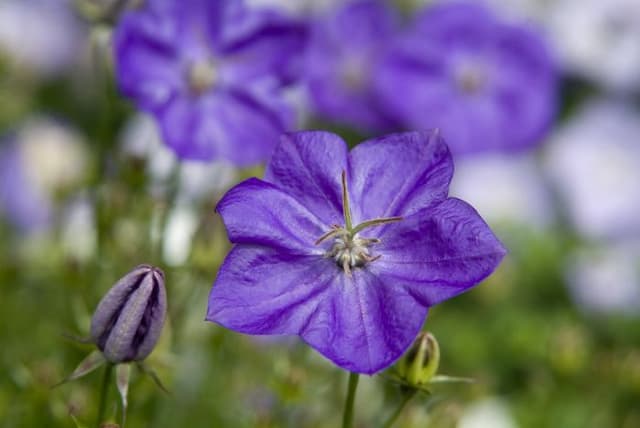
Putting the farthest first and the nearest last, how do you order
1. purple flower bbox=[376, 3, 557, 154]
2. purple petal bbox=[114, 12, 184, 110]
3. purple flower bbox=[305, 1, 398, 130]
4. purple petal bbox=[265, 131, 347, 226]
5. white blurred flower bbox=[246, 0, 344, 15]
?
white blurred flower bbox=[246, 0, 344, 15], purple flower bbox=[376, 3, 557, 154], purple flower bbox=[305, 1, 398, 130], purple petal bbox=[114, 12, 184, 110], purple petal bbox=[265, 131, 347, 226]

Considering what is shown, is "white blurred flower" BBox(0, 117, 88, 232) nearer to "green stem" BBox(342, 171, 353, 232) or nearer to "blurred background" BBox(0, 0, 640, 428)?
"blurred background" BBox(0, 0, 640, 428)

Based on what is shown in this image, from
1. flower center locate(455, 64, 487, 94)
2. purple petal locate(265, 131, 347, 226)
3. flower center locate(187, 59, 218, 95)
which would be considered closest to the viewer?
purple petal locate(265, 131, 347, 226)

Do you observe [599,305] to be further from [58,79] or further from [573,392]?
[58,79]

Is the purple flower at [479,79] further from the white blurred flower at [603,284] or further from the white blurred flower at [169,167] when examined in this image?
the white blurred flower at [603,284]

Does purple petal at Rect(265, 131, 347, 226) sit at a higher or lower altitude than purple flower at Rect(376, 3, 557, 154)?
higher

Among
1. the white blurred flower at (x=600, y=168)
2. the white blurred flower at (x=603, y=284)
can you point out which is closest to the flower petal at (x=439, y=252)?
the white blurred flower at (x=603, y=284)

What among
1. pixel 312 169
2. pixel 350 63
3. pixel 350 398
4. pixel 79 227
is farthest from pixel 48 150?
pixel 350 398

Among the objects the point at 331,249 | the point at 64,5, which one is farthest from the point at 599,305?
the point at 64,5

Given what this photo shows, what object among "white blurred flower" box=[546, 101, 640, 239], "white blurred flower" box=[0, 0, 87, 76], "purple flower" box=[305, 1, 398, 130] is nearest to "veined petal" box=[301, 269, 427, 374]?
"purple flower" box=[305, 1, 398, 130]
